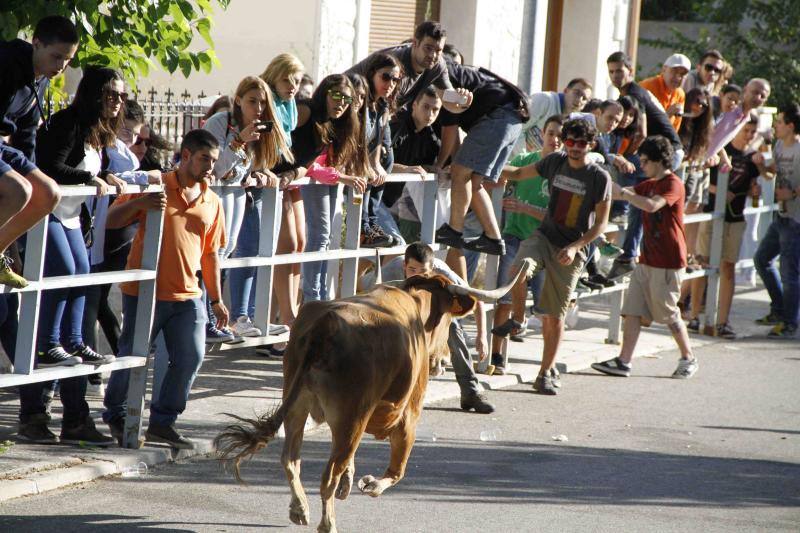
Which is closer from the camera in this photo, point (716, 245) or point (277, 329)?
point (277, 329)

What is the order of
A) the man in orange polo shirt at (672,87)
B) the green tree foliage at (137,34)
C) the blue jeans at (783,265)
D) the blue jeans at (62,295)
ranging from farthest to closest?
the blue jeans at (783,265) < the man in orange polo shirt at (672,87) < the green tree foliage at (137,34) < the blue jeans at (62,295)

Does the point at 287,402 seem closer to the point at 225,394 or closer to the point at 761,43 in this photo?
the point at 225,394

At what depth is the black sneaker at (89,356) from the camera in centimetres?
714

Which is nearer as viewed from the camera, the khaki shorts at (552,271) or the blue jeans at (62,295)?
the blue jeans at (62,295)

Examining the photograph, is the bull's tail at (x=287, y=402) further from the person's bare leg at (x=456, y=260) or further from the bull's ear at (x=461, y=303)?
the person's bare leg at (x=456, y=260)

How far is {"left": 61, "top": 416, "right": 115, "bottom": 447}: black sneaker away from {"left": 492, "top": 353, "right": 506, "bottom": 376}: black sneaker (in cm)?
405

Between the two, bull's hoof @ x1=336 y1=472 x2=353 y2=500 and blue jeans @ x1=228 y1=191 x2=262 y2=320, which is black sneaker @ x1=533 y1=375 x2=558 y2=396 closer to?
blue jeans @ x1=228 y1=191 x2=262 y2=320

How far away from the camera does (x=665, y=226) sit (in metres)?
11.1

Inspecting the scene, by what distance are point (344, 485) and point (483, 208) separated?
4.10 meters

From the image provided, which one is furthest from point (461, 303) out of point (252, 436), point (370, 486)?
point (252, 436)

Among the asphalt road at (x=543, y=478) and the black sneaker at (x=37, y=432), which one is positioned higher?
the black sneaker at (x=37, y=432)

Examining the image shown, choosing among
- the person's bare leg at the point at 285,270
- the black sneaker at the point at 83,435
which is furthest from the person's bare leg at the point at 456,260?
the black sneaker at the point at 83,435

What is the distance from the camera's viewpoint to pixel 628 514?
22.9ft

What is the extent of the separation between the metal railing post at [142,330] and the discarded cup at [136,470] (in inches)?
10.2
